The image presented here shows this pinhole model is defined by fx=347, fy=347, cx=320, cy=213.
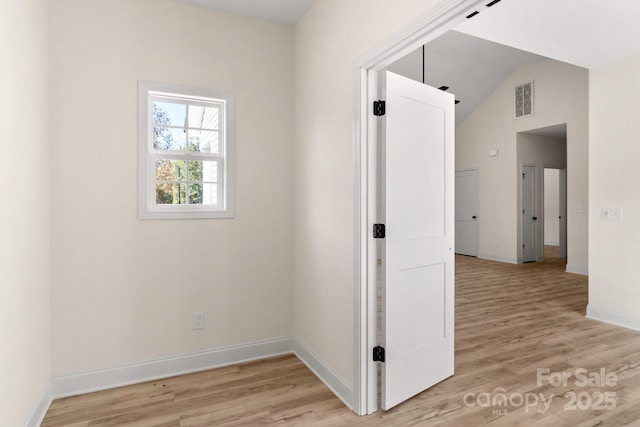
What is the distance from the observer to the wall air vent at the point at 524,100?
278 inches

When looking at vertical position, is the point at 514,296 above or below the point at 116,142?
below

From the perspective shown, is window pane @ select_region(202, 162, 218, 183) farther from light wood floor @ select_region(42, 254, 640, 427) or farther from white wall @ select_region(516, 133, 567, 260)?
white wall @ select_region(516, 133, 567, 260)

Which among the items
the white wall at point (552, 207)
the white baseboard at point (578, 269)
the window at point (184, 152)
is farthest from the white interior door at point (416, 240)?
the white wall at point (552, 207)

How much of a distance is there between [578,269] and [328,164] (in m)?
6.36

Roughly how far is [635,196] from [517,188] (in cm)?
391

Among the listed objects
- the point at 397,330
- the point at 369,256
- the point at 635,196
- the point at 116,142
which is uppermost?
the point at 116,142

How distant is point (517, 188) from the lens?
746 cm

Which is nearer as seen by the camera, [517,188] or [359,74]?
[359,74]

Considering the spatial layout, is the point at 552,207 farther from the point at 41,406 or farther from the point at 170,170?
the point at 41,406

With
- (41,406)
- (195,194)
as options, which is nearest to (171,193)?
(195,194)

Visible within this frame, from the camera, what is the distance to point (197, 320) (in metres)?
2.80

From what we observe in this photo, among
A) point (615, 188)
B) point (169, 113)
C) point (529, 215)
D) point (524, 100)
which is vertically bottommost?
point (529, 215)

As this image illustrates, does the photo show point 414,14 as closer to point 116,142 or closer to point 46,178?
point 116,142

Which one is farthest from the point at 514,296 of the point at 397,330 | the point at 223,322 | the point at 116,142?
the point at 116,142
